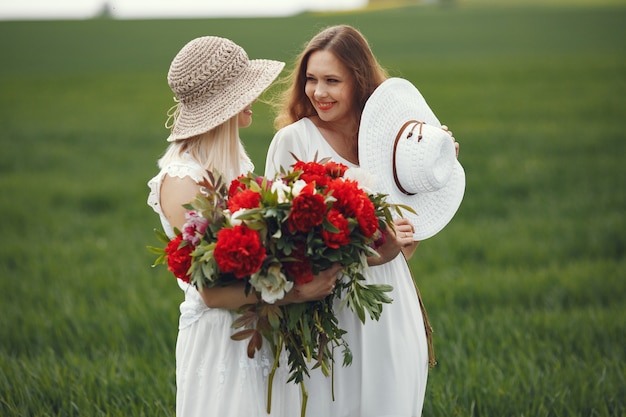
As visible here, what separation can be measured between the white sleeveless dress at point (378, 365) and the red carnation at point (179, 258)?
2.07ft

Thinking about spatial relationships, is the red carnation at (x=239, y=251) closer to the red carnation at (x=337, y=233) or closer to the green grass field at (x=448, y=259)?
the red carnation at (x=337, y=233)

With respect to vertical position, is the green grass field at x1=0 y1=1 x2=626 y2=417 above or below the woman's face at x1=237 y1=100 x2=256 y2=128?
below

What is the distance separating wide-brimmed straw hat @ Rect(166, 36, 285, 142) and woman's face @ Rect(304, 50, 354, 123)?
258 millimetres

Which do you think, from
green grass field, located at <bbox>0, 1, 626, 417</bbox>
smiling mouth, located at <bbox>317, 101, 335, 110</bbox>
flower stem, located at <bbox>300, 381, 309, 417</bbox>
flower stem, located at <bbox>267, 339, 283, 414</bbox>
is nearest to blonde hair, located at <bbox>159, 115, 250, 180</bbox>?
smiling mouth, located at <bbox>317, 101, 335, 110</bbox>

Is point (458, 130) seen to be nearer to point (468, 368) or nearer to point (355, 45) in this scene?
point (468, 368)

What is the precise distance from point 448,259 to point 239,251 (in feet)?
A: 16.7

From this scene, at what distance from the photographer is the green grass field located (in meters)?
4.22

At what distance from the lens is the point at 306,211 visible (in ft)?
7.93

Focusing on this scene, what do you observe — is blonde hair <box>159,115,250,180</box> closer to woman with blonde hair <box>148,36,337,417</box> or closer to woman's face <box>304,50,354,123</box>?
woman with blonde hair <box>148,36,337,417</box>

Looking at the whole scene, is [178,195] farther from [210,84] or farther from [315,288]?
[315,288]

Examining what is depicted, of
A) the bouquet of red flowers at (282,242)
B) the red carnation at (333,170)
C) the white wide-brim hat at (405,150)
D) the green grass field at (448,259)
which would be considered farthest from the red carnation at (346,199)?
the green grass field at (448,259)

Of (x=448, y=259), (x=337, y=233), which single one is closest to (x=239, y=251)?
(x=337, y=233)

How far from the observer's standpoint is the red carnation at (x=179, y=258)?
2.49 metres

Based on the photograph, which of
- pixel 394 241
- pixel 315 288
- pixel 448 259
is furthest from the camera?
pixel 448 259
